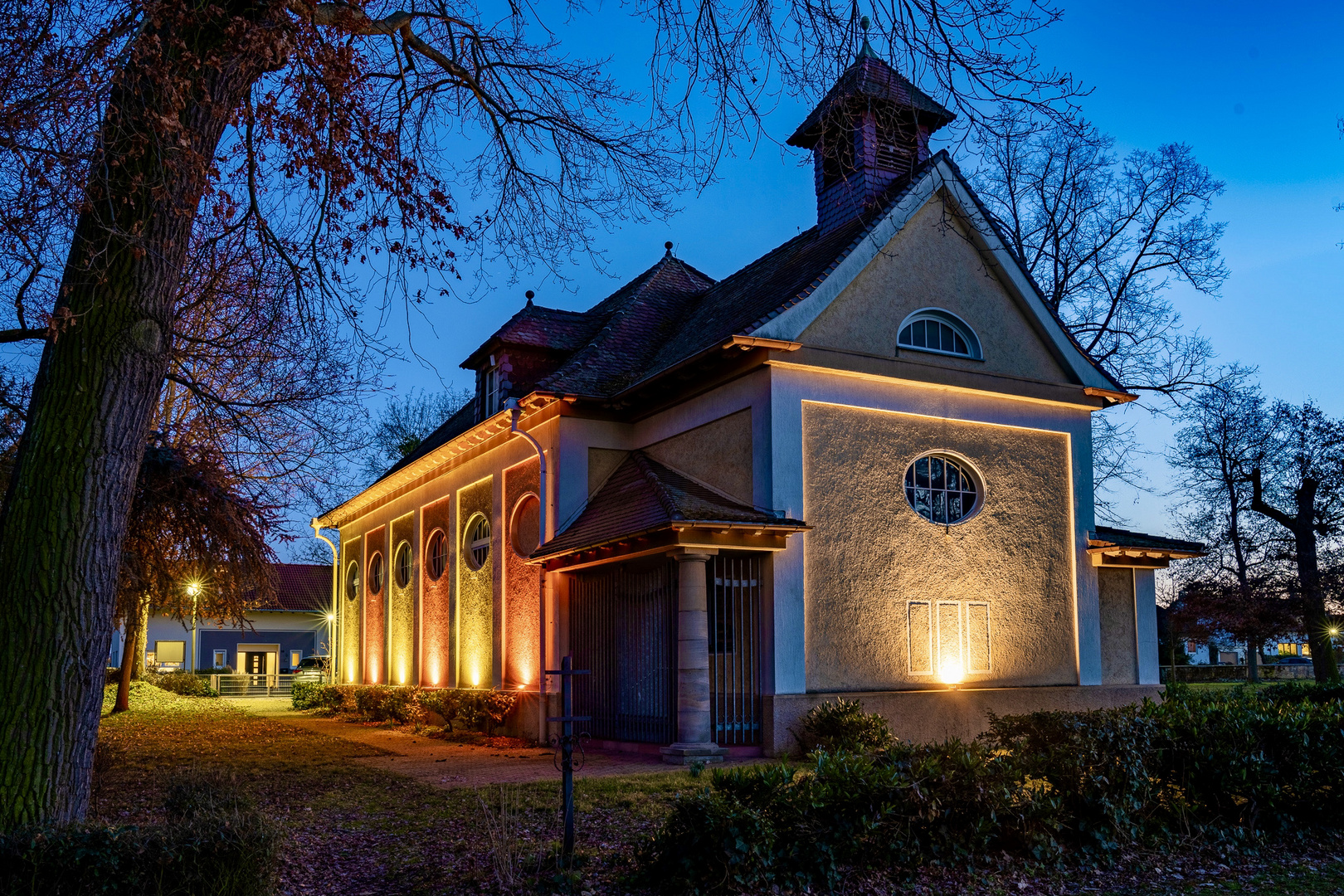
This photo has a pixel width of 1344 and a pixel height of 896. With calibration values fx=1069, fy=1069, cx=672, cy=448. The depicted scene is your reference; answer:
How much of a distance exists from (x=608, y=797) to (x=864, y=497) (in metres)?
6.34

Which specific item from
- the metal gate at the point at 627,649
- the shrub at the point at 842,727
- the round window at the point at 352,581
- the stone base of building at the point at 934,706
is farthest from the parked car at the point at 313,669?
the shrub at the point at 842,727

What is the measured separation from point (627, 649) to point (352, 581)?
53.4 ft

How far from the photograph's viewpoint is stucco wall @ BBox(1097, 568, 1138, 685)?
56.9ft

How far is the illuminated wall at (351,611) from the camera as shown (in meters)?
28.1

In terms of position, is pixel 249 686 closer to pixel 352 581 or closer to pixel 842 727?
pixel 352 581

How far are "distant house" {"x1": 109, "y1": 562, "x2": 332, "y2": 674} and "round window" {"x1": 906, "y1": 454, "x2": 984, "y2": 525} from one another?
37961 mm

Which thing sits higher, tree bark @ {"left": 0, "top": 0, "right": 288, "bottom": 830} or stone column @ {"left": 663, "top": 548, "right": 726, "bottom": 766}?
tree bark @ {"left": 0, "top": 0, "right": 288, "bottom": 830}

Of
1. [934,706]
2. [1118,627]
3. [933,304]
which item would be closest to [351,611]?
[934,706]

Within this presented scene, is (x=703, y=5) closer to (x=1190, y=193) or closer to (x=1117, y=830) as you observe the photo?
(x=1117, y=830)

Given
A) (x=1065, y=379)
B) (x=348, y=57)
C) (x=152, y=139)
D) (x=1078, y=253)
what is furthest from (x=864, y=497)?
(x=1078, y=253)

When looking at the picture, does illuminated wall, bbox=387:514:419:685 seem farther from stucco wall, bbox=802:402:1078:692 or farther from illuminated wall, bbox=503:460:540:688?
stucco wall, bbox=802:402:1078:692

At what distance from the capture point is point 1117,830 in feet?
26.2

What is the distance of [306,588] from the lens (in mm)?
51250

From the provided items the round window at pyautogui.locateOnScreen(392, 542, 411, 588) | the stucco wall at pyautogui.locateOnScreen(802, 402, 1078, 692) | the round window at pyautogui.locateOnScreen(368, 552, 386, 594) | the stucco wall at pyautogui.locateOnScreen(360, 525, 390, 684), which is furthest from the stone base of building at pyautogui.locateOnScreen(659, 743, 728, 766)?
the round window at pyautogui.locateOnScreen(368, 552, 386, 594)
